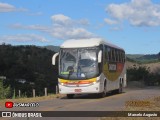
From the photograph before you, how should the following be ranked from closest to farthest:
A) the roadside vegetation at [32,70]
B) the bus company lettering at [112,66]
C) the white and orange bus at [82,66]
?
the white and orange bus at [82,66]
the bus company lettering at [112,66]
the roadside vegetation at [32,70]

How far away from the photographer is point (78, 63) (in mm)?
27344

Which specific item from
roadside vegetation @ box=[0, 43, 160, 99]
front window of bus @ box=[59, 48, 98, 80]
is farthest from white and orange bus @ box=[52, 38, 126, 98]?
roadside vegetation @ box=[0, 43, 160, 99]

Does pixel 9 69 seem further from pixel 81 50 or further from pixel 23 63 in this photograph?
pixel 81 50

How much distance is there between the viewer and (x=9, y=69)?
3967 inches

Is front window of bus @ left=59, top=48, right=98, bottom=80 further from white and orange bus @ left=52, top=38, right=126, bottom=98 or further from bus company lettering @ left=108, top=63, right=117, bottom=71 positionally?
bus company lettering @ left=108, top=63, right=117, bottom=71

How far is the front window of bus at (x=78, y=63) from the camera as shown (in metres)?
27.3

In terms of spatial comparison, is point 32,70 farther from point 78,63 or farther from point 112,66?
point 78,63

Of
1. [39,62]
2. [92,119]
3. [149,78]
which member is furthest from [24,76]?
[92,119]

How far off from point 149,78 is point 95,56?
52.5 metres

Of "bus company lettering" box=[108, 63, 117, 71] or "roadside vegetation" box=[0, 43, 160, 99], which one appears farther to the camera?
"roadside vegetation" box=[0, 43, 160, 99]

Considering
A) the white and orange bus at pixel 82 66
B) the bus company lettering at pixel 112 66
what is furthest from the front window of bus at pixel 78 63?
the bus company lettering at pixel 112 66

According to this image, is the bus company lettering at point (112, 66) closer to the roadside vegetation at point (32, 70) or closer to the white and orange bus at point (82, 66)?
the white and orange bus at point (82, 66)

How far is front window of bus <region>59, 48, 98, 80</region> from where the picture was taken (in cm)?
2731

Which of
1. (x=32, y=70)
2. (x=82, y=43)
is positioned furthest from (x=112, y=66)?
(x=32, y=70)
